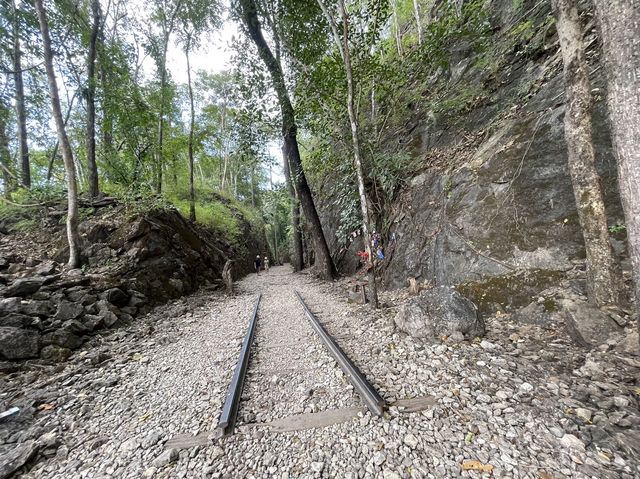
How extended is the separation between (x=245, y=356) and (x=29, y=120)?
14983 mm

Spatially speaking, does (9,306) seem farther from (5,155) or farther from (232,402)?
(5,155)

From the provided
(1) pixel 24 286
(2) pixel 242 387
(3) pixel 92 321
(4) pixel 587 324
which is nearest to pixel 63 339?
(3) pixel 92 321

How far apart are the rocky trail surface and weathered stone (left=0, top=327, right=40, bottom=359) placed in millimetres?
277

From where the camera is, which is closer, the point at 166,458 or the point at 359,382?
the point at 166,458

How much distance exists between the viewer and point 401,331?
147 inches

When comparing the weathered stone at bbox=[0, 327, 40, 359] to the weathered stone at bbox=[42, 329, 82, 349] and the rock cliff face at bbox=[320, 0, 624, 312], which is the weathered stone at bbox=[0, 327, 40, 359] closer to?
the weathered stone at bbox=[42, 329, 82, 349]

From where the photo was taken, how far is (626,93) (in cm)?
192

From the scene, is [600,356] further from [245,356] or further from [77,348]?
[77,348]

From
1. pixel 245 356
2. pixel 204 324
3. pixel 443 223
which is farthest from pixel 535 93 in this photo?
pixel 204 324

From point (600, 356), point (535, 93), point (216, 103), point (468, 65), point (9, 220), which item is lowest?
point (600, 356)

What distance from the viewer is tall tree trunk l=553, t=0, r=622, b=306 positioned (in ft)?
8.78

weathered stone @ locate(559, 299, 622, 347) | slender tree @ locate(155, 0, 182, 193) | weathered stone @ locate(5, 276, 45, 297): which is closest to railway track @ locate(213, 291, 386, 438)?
weathered stone @ locate(559, 299, 622, 347)

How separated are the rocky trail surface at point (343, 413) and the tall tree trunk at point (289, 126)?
20.2ft

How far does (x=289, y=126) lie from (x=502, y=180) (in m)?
6.60
